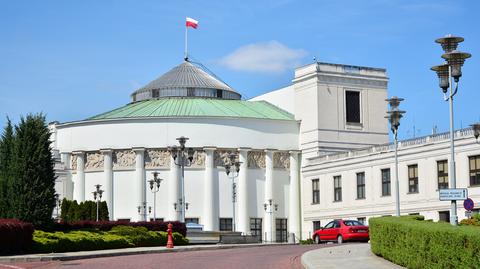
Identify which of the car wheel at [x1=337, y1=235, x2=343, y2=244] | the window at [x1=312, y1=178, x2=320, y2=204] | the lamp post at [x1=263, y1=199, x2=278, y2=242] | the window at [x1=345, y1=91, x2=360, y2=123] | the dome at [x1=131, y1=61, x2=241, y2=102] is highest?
the dome at [x1=131, y1=61, x2=241, y2=102]

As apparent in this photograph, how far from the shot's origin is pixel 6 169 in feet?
144

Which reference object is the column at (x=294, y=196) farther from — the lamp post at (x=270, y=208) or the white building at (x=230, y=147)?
the lamp post at (x=270, y=208)

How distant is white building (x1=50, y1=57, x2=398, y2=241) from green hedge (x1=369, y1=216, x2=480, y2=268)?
5865 cm

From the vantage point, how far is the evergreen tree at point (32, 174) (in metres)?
42.6

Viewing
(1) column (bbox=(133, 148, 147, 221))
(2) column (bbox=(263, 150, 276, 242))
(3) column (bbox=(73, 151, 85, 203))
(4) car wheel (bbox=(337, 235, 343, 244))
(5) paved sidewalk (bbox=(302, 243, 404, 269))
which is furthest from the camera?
(3) column (bbox=(73, 151, 85, 203))

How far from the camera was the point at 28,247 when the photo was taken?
38281 mm

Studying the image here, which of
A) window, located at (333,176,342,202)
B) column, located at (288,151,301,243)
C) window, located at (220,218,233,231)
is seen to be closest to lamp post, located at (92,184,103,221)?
window, located at (220,218,233,231)

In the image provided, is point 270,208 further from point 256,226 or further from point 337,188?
point 337,188

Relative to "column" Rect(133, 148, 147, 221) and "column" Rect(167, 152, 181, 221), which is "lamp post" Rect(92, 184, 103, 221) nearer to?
"column" Rect(133, 148, 147, 221)

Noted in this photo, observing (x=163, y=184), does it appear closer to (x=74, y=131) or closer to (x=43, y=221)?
(x=74, y=131)

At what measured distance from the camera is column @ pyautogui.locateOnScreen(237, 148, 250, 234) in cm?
8625

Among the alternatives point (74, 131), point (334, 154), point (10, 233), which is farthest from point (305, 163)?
point (10, 233)

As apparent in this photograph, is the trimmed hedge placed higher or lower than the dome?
lower

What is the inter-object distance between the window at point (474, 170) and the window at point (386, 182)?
10611mm
